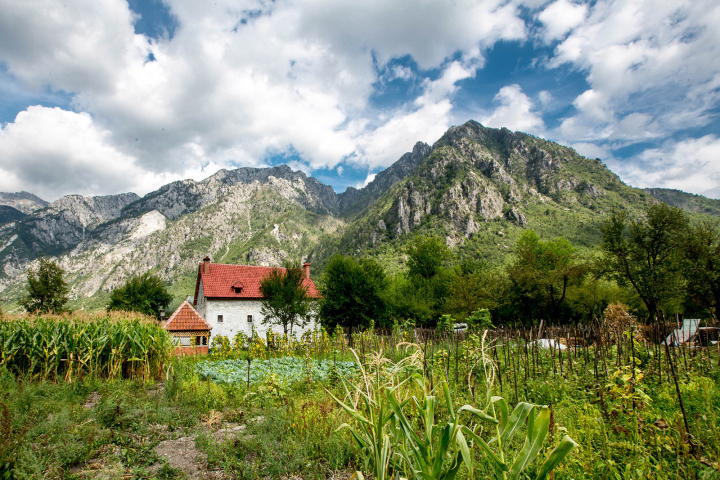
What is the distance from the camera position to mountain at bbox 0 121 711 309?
92.6 m

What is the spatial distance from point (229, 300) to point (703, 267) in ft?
122

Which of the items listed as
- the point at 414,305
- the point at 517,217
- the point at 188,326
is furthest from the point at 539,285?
the point at 517,217

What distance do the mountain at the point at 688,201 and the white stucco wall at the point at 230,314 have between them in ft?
566

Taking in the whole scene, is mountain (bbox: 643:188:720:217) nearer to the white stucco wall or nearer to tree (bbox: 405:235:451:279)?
tree (bbox: 405:235:451:279)

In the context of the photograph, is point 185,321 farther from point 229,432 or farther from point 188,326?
point 229,432

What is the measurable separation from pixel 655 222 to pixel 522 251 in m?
11.6

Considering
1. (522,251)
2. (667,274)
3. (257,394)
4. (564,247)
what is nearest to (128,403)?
(257,394)

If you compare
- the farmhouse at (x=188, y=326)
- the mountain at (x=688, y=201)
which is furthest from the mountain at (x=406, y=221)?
the farmhouse at (x=188, y=326)

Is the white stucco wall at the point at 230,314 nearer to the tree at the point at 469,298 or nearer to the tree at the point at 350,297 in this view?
the tree at the point at 350,297

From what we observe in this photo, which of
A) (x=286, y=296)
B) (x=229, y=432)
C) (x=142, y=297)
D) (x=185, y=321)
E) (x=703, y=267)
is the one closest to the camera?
(x=229, y=432)

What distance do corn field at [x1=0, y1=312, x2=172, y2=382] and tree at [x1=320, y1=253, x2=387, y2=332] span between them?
1905 centimetres

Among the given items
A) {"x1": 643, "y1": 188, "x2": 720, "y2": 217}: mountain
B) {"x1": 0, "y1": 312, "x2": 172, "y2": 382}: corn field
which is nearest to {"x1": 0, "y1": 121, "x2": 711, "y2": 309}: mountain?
{"x1": 643, "y1": 188, "x2": 720, "y2": 217}: mountain

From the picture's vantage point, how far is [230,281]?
33938 millimetres

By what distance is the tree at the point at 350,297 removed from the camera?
2655 cm
